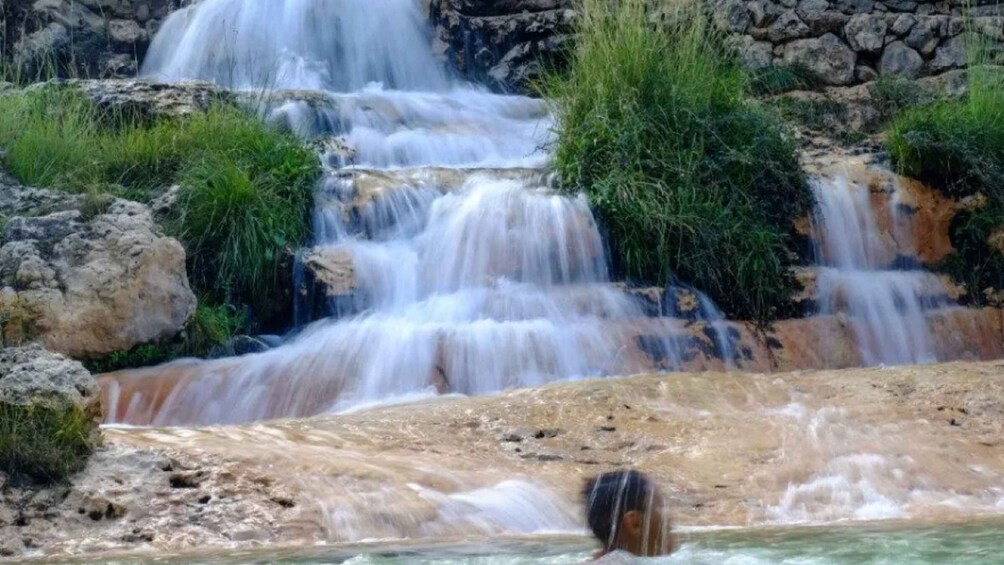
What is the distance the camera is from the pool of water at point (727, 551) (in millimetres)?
4340

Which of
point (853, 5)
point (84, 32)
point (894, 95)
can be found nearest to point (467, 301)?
point (894, 95)

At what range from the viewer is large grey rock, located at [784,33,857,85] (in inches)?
500

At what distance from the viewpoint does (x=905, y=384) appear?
7.07 m

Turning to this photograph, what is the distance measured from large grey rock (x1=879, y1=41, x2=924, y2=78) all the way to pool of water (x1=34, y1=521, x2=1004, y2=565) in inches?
323

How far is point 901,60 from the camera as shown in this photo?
12711 millimetres

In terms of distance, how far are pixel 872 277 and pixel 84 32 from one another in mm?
8865

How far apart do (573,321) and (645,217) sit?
108cm

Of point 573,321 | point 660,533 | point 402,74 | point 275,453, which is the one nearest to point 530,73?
point 402,74

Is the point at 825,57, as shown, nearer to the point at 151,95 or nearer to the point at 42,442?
the point at 151,95

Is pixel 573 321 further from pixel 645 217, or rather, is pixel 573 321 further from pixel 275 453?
pixel 275 453

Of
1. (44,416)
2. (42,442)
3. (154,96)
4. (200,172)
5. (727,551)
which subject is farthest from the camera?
(154,96)

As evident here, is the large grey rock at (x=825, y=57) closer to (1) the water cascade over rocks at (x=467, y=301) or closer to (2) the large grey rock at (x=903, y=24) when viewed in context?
(2) the large grey rock at (x=903, y=24)

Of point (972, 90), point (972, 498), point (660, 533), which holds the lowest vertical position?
point (972, 498)

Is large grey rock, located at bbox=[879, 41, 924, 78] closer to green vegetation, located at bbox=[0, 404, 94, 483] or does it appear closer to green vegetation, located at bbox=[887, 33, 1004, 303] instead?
green vegetation, located at bbox=[887, 33, 1004, 303]
